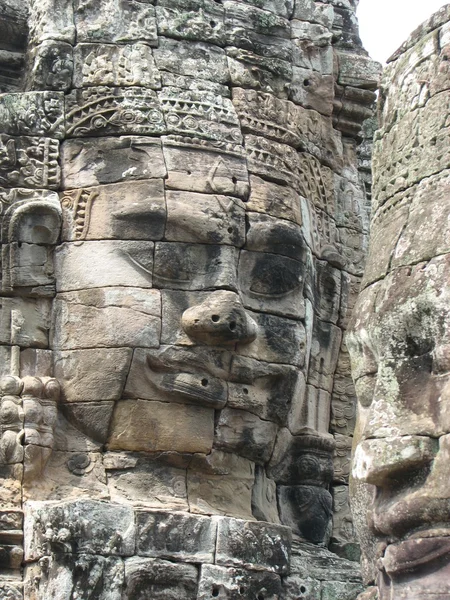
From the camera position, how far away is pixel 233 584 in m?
11.3

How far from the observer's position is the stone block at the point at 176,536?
1122cm

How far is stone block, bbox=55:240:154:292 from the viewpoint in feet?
38.7

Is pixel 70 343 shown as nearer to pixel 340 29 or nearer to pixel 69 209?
pixel 69 209

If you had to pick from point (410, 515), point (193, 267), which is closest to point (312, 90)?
point (193, 267)

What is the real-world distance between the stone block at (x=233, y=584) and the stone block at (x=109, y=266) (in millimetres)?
2061

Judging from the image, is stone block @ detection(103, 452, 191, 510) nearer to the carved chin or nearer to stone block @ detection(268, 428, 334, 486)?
stone block @ detection(268, 428, 334, 486)

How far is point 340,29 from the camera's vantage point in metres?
13.8

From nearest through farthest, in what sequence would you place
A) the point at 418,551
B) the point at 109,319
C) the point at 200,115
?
the point at 418,551 → the point at 109,319 → the point at 200,115

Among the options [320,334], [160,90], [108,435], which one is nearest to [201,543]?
[108,435]

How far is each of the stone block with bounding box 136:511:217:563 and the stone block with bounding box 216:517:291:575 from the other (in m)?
0.07

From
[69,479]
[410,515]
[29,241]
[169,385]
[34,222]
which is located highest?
[34,222]

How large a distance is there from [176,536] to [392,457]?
4368mm

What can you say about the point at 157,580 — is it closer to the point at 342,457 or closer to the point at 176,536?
the point at 176,536

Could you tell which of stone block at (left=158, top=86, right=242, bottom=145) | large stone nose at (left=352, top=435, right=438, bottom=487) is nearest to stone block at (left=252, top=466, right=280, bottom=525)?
stone block at (left=158, top=86, right=242, bottom=145)
